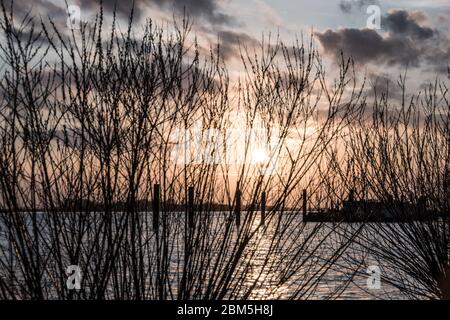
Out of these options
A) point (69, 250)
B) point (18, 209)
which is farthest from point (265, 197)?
point (18, 209)

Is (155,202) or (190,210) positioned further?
(155,202)

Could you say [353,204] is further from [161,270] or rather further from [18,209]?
[18,209]

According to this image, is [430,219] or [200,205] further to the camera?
[430,219]

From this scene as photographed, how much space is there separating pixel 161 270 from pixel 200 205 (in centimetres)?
48

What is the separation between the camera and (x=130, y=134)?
11.3 ft
